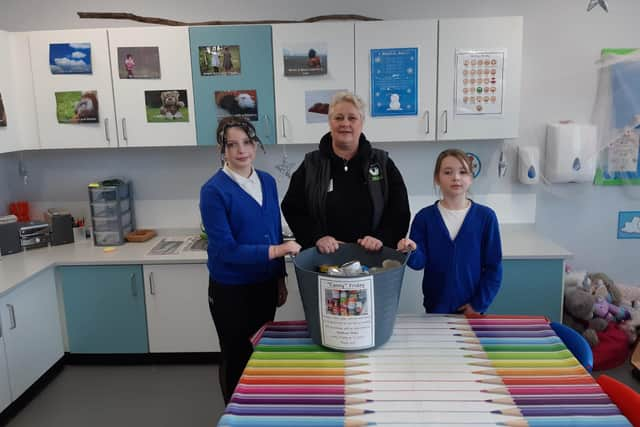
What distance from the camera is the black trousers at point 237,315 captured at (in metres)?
2.00

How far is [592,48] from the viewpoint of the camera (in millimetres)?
3107

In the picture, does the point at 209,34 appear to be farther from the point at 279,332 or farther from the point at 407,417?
the point at 407,417

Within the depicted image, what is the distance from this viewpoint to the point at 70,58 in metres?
2.89

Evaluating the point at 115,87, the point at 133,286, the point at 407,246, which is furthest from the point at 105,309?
the point at 407,246

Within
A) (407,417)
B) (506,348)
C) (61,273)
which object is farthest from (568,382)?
(61,273)

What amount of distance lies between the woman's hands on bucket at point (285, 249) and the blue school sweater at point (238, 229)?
34mm

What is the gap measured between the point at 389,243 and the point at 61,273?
199cm

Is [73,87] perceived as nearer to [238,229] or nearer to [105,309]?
[105,309]

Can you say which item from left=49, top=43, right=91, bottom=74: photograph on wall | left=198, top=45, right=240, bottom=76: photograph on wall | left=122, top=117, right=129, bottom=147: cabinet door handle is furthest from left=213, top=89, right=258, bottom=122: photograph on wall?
left=49, top=43, right=91, bottom=74: photograph on wall

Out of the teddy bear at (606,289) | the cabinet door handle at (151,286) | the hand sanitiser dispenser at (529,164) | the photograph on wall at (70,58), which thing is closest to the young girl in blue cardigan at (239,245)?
the cabinet door handle at (151,286)

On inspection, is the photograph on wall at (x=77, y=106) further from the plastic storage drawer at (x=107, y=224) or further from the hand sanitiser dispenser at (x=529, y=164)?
the hand sanitiser dispenser at (x=529, y=164)

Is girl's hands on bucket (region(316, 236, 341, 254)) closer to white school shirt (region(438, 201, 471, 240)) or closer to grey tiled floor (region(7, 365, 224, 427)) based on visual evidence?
white school shirt (region(438, 201, 471, 240))

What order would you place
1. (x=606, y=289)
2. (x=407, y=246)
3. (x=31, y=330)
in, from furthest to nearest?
(x=606, y=289), (x=31, y=330), (x=407, y=246)

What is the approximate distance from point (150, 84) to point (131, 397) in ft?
5.62
